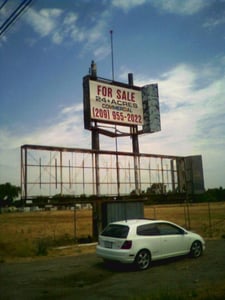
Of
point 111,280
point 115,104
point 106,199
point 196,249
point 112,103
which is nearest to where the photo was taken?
point 111,280

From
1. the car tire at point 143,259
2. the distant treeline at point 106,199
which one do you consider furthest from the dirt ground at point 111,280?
the distant treeline at point 106,199

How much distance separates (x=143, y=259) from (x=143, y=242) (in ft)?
1.84

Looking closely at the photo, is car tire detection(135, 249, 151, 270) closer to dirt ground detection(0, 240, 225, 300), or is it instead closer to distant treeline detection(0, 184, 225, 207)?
dirt ground detection(0, 240, 225, 300)

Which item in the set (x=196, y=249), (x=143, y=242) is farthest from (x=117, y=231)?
(x=196, y=249)

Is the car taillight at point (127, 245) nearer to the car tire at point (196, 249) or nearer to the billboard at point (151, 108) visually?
the car tire at point (196, 249)

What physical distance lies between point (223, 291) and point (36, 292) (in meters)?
4.68

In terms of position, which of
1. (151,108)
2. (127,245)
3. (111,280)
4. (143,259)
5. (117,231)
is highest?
(151,108)

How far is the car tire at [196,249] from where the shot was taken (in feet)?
43.0

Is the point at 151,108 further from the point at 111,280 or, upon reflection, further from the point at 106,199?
the point at 111,280

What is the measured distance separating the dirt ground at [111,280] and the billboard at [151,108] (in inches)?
512

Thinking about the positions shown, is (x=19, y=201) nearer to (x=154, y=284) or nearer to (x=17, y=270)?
(x=17, y=270)

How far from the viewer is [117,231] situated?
11.8m

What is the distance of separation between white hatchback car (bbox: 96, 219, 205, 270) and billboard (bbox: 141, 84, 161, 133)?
13091 mm

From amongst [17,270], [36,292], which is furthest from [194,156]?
[36,292]
